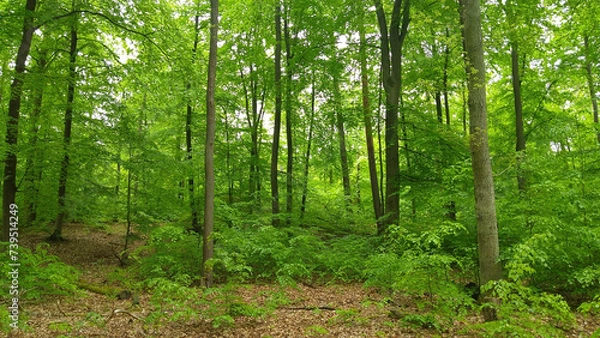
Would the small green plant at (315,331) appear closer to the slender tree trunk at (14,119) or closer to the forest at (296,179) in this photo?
the forest at (296,179)

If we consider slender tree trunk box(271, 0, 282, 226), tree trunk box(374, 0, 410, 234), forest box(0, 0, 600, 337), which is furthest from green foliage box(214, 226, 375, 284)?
slender tree trunk box(271, 0, 282, 226)

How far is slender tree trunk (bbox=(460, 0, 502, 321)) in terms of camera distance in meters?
5.29

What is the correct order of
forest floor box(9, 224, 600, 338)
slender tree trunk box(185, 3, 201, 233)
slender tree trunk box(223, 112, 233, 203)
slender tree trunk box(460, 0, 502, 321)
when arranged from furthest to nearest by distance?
slender tree trunk box(223, 112, 233, 203)
slender tree trunk box(185, 3, 201, 233)
forest floor box(9, 224, 600, 338)
slender tree trunk box(460, 0, 502, 321)

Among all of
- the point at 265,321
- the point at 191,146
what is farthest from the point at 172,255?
the point at 191,146

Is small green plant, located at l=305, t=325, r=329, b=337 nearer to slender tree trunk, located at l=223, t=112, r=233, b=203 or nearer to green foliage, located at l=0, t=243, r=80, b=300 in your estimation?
green foliage, located at l=0, t=243, r=80, b=300

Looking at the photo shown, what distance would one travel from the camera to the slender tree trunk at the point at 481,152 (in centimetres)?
529

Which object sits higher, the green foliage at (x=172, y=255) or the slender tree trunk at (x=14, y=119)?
the slender tree trunk at (x=14, y=119)

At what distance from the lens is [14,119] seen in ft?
28.2

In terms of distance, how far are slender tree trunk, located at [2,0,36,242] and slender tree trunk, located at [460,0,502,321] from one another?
952 cm

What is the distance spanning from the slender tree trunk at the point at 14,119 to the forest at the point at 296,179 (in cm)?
6

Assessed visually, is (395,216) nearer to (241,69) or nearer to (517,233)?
(517,233)

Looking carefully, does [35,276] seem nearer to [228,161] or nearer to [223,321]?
[223,321]

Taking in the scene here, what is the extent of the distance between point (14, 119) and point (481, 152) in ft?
34.9

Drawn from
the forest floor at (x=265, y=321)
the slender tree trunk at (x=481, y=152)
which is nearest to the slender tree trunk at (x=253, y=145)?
the forest floor at (x=265, y=321)
